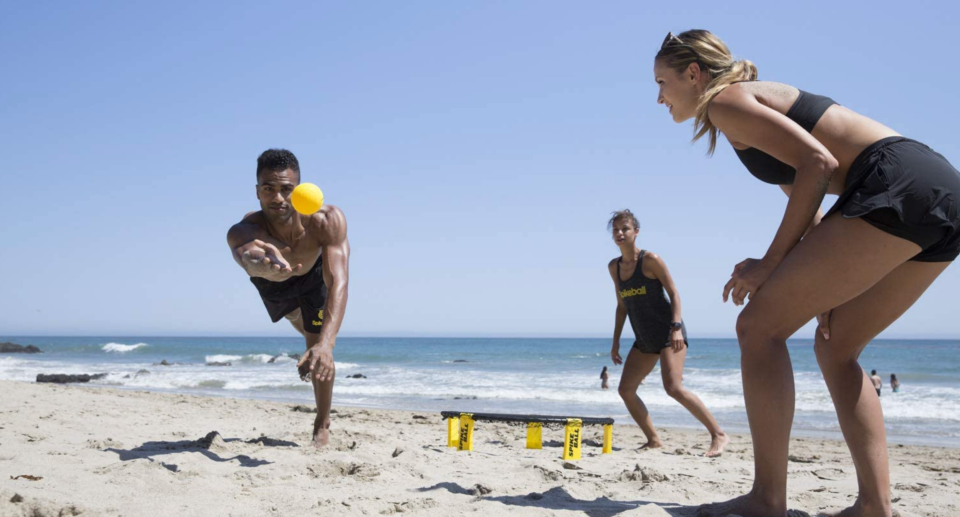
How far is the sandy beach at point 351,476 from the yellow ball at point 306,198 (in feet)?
4.93

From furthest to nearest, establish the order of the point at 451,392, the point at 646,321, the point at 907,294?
the point at 451,392 < the point at 646,321 < the point at 907,294

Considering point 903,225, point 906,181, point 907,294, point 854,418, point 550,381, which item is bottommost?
point 550,381

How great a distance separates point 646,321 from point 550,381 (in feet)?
50.9

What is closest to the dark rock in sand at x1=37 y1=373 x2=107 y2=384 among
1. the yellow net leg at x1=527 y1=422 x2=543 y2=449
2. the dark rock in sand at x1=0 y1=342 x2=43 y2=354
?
the yellow net leg at x1=527 y1=422 x2=543 y2=449

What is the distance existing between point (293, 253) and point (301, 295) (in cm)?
37

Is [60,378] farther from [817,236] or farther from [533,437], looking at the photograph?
[817,236]

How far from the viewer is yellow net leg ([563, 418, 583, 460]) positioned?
492 cm

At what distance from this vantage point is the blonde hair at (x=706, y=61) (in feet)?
8.23

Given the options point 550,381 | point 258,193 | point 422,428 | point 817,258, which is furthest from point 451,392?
point 817,258

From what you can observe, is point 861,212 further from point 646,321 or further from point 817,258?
point 646,321

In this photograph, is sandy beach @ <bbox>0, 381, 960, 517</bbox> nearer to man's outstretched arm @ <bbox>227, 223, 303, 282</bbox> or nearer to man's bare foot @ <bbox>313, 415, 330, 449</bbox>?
man's bare foot @ <bbox>313, 415, 330, 449</bbox>

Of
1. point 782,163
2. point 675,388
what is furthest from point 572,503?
point 675,388

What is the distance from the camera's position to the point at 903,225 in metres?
2.17

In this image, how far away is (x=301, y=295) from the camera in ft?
16.0
